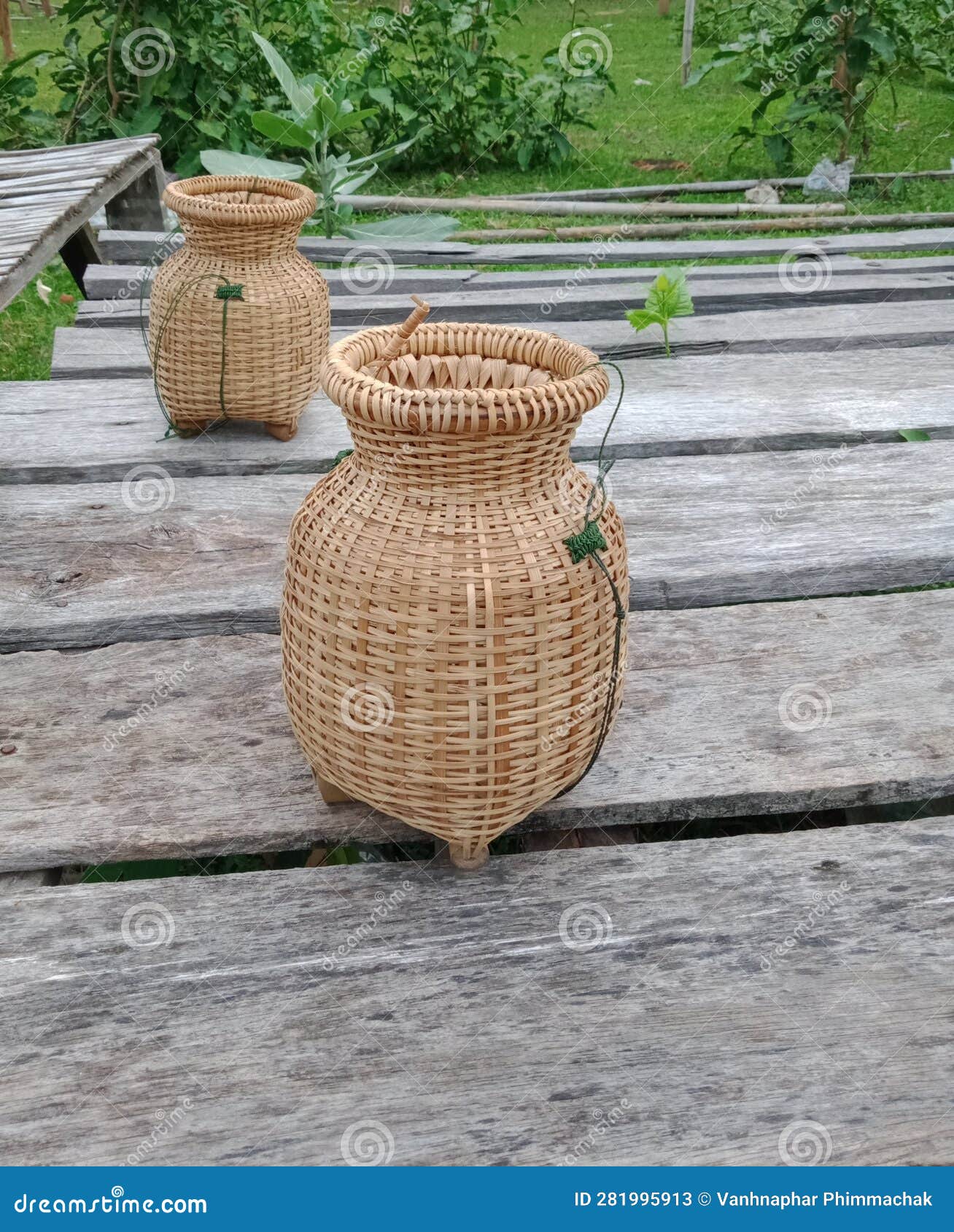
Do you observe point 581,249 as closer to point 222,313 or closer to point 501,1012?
point 222,313

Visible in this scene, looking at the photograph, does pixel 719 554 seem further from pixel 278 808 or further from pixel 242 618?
pixel 278 808

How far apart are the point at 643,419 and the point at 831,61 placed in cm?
448

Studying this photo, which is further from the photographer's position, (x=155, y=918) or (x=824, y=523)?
(x=824, y=523)

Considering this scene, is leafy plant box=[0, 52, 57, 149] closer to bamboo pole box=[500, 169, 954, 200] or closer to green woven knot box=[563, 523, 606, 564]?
bamboo pole box=[500, 169, 954, 200]

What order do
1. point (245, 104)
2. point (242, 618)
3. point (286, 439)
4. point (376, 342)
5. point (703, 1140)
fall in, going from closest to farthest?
point (703, 1140) → point (376, 342) → point (242, 618) → point (286, 439) → point (245, 104)

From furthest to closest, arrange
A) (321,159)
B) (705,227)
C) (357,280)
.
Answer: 1. (705,227)
2. (321,159)
3. (357,280)

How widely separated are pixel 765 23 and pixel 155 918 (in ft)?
23.8

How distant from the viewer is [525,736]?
1.47m

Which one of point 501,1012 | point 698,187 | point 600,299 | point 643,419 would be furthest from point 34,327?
point 501,1012

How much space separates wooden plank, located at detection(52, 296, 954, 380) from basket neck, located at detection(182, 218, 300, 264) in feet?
3.06

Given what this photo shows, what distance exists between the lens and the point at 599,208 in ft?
20.1

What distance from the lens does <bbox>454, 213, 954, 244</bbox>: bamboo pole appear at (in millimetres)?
5656

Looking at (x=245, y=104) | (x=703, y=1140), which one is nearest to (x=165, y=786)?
(x=703, y=1140)

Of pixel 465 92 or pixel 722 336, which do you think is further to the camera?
pixel 465 92
